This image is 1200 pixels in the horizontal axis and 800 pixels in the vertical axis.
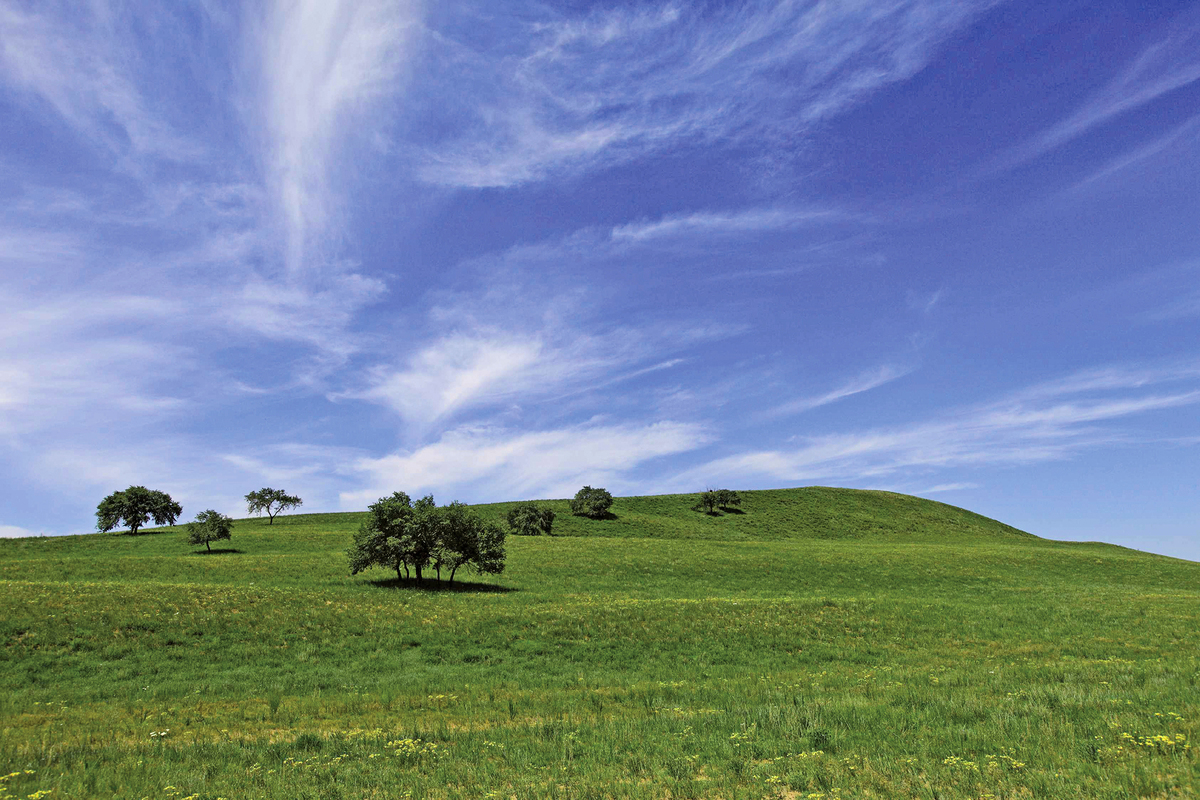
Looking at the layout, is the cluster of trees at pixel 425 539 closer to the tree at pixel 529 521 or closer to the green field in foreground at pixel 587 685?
the green field in foreground at pixel 587 685

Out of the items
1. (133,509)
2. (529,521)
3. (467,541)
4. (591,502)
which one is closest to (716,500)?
(591,502)

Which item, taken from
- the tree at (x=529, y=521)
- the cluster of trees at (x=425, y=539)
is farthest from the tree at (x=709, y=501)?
the cluster of trees at (x=425, y=539)

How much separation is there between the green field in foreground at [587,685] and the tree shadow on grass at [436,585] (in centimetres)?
52

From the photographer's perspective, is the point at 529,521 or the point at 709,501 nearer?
the point at 529,521

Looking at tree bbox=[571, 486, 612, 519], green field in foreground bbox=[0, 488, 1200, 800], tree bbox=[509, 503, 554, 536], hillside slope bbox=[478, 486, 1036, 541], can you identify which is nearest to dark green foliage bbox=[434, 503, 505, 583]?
green field in foreground bbox=[0, 488, 1200, 800]

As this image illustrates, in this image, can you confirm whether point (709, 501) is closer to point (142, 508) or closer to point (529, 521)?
point (529, 521)

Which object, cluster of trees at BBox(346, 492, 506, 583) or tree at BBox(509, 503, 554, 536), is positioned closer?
cluster of trees at BBox(346, 492, 506, 583)

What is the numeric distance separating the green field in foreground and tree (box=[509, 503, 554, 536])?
34.8 m

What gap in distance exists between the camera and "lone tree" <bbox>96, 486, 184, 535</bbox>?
92312 millimetres

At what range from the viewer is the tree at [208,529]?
→ 74.6 metres

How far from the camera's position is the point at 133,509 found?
93.1m

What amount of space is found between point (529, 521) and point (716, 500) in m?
49.5

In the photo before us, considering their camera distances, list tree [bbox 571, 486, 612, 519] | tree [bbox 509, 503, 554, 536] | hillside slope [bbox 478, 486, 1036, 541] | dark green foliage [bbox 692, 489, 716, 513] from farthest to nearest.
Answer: dark green foliage [bbox 692, 489, 716, 513]
tree [bbox 571, 486, 612, 519]
hillside slope [bbox 478, 486, 1036, 541]
tree [bbox 509, 503, 554, 536]

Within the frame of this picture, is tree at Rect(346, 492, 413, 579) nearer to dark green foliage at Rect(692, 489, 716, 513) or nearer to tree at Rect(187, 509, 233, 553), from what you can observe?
tree at Rect(187, 509, 233, 553)
